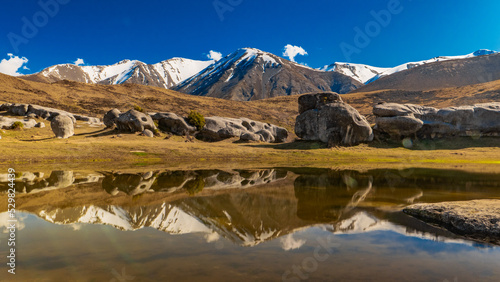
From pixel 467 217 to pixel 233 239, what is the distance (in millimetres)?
8170

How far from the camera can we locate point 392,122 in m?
50.7

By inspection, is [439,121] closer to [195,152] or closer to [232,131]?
[232,131]

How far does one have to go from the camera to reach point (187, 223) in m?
10.5

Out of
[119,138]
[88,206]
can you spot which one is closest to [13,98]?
[119,138]

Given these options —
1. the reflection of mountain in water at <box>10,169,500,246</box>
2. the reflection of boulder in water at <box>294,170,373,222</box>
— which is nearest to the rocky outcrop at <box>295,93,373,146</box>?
the reflection of boulder in water at <box>294,170,373,222</box>

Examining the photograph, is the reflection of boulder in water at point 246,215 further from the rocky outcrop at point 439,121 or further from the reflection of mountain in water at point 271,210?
the rocky outcrop at point 439,121

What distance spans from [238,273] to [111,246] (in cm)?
393

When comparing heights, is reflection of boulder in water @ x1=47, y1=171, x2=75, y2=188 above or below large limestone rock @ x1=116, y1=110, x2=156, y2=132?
below

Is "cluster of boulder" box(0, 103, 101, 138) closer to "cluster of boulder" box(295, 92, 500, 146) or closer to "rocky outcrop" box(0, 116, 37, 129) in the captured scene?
"rocky outcrop" box(0, 116, 37, 129)

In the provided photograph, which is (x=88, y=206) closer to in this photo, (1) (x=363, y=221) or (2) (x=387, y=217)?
(1) (x=363, y=221)

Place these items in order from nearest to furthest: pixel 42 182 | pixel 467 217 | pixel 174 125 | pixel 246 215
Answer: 1. pixel 467 217
2. pixel 246 215
3. pixel 42 182
4. pixel 174 125

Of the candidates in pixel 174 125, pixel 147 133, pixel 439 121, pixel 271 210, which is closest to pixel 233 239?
pixel 271 210

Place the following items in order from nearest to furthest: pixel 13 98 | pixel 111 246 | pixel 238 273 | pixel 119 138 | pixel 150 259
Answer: pixel 238 273 → pixel 150 259 → pixel 111 246 → pixel 119 138 → pixel 13 98

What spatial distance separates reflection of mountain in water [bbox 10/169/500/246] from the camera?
32.8 ft
